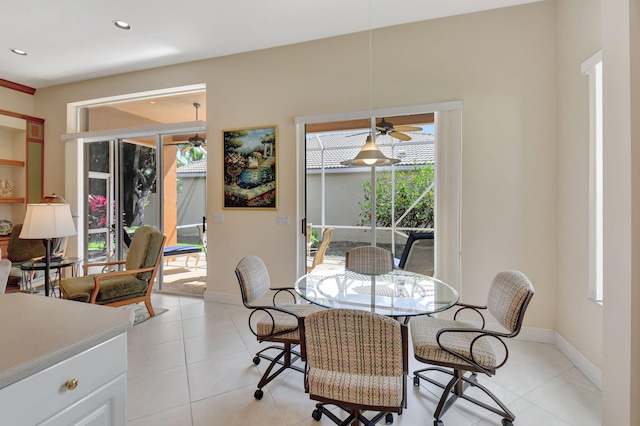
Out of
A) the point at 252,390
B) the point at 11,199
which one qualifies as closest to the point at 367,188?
the point at 252,390

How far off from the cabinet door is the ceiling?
3291 millimetres

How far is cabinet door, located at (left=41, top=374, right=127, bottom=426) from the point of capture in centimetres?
90

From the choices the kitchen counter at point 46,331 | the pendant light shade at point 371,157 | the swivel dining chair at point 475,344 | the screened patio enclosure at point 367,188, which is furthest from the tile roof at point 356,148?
the kitchen counter at point 46,331

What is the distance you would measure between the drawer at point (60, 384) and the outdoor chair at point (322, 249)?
284 cm

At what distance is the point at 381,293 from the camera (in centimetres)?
221

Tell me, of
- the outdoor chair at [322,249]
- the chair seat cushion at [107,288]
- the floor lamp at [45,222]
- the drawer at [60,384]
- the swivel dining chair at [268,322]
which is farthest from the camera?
the outdoor chair at [322,249]

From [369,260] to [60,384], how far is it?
248 cm

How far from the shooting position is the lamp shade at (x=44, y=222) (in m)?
2.68

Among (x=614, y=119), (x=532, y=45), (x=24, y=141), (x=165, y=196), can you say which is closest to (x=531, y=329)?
(x=614, y=119)

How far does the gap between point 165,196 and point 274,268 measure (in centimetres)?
210

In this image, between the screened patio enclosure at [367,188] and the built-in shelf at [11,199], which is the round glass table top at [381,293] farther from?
the built-in shelf at [11,199]

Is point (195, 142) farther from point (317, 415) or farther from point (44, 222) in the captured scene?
point (317, 415)

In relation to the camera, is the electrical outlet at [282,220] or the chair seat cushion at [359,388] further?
the electrical outlet at [282,220]

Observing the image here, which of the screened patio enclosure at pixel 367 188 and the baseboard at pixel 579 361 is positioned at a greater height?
the screened patio enclosure at pixel 367 188
